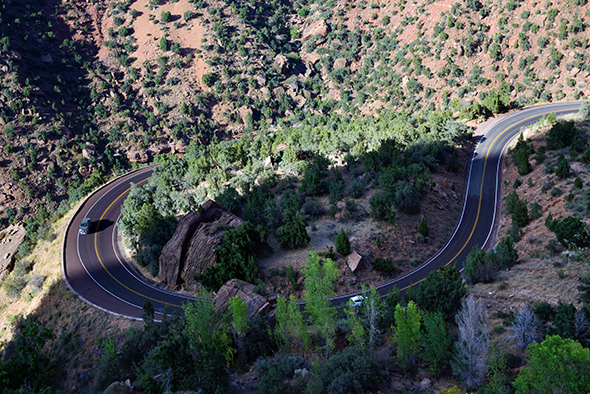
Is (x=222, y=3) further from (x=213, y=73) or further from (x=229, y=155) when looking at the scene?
(x=229, y=155)

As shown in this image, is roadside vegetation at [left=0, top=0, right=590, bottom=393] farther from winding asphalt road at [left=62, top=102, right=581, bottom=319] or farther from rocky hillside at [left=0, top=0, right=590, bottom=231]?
winding asphalt road at [left=62, top=102, right=581, bottom=319]

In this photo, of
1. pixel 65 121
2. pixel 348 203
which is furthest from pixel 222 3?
pixel 348 203

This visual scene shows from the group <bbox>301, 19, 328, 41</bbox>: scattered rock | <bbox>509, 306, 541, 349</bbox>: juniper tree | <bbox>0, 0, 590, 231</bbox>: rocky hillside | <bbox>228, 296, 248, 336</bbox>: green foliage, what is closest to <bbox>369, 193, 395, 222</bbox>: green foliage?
<bbox>509, 306, 541, 349</bbox>: juniper tree

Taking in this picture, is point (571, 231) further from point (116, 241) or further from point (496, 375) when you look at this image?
point (116, 241)

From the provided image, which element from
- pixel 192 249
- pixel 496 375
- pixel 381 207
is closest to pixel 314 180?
pixel 381 207

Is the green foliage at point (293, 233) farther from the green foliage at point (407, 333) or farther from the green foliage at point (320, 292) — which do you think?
the green foliage at point (407, 333)

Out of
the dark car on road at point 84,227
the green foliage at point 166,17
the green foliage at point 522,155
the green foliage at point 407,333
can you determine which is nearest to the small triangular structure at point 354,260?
the green foliage at point 407,333

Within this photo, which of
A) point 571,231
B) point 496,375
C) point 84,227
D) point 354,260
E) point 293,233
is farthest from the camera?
point 84,227
